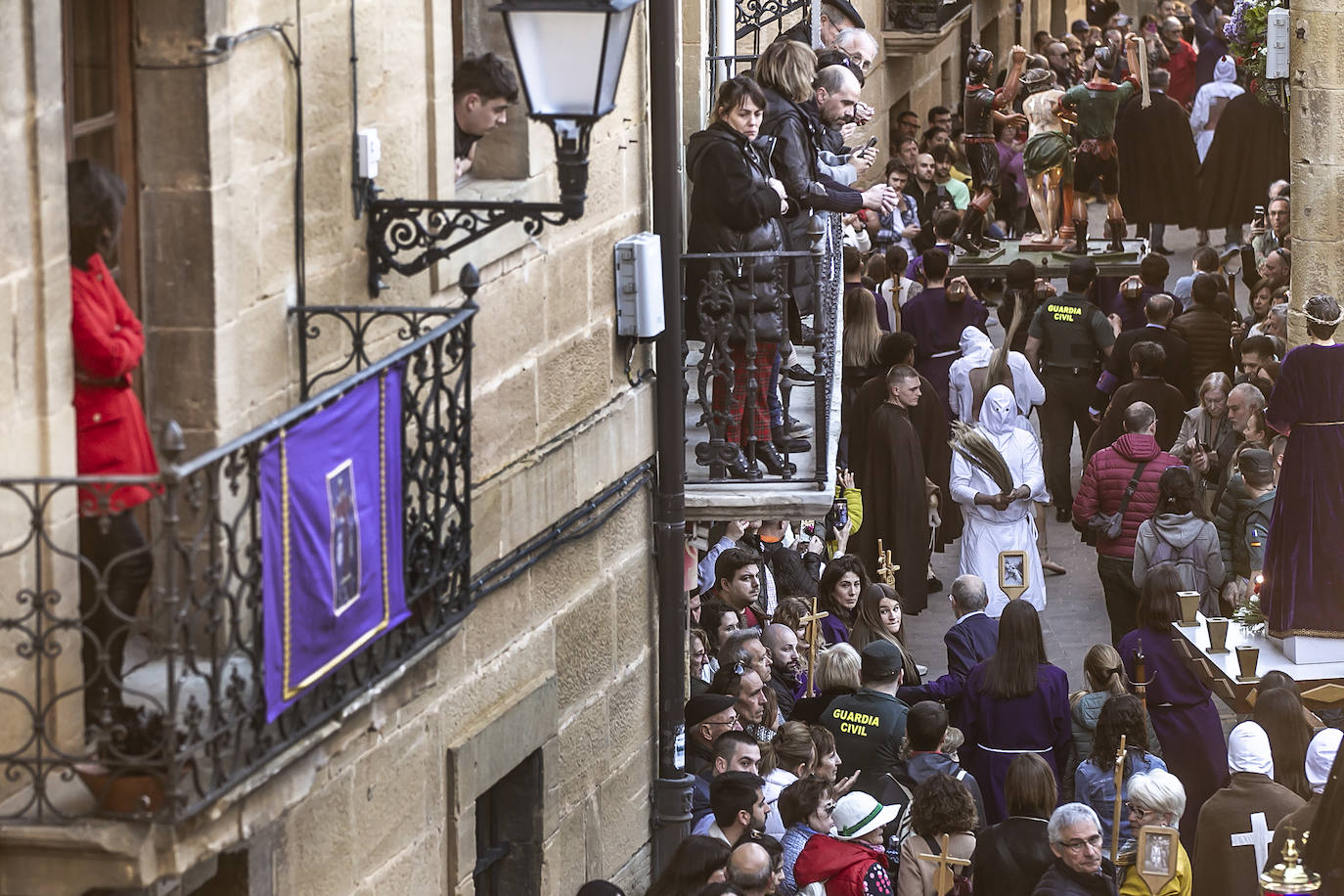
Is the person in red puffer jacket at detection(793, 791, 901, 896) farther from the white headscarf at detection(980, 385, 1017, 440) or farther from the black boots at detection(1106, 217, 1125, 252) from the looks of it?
the black boots at detection(1106, 217, 1125, 252)

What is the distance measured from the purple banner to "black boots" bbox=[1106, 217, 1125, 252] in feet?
52.3

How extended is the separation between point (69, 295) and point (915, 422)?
35.0 ft

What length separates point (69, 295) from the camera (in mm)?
5949

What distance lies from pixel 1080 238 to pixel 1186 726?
11357 millimetres

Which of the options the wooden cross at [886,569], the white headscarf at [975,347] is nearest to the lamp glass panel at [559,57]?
the wooden cross at [886,569]

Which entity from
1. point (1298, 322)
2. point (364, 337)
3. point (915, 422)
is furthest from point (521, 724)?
point (1298, 322)

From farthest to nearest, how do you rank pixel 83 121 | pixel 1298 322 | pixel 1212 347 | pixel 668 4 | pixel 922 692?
Answer: pixel 1212 347, pixel 1298 322, pixel 922 692, pixel 668 4, pixel 83 121

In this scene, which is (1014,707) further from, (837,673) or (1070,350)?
(1070,350)

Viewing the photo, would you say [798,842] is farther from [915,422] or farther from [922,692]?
[915,422]

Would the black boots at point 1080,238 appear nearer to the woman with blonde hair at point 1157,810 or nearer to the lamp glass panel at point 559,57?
Answer: the woman with blonde hair at point 1157,810

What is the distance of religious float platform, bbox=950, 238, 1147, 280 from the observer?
21469 millimetres

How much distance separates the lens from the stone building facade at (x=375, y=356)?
19.2 ft

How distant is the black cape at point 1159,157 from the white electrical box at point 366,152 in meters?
18.6

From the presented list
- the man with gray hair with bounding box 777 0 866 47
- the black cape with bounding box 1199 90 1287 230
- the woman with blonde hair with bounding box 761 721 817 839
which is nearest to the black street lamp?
the woman with blonde hair with bounding box 761 721 817 839
